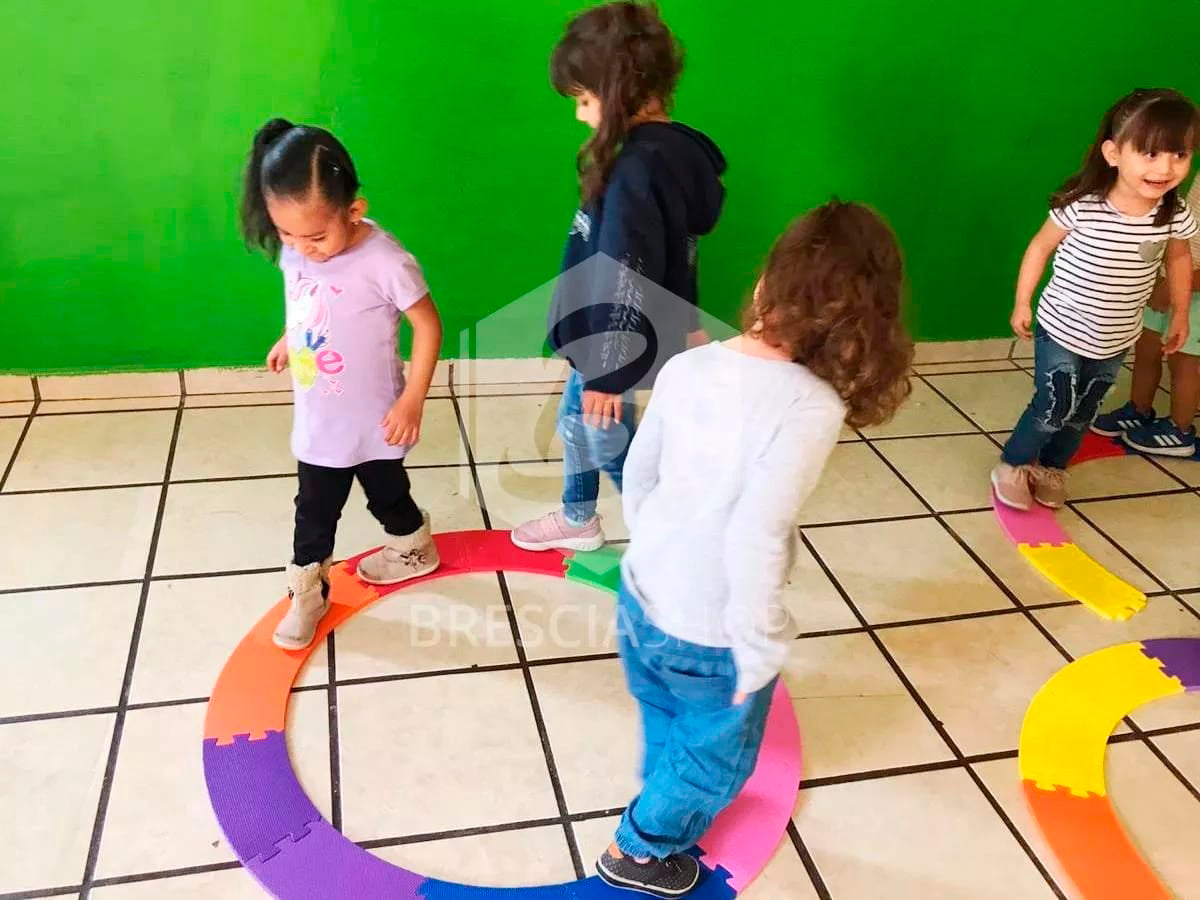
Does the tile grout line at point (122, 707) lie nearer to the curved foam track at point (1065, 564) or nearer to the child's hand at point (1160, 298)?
the curved foam track at point (1065, 564)

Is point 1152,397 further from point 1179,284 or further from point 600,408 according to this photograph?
point 600,408

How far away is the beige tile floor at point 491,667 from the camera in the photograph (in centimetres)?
125

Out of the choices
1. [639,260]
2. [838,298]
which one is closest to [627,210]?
[639,260]

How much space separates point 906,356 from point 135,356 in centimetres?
179

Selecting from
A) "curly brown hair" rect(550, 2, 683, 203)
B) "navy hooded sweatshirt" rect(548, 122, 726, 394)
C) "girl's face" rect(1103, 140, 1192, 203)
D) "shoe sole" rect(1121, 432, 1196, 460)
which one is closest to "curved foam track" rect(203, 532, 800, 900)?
"navy hooded sweatshirt" rect(548, 122, 726, 394)

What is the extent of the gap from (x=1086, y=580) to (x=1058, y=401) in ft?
1.17

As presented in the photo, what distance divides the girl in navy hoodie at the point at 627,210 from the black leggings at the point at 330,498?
32cm

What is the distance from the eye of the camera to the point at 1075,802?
52.9 inches

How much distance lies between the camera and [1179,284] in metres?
1.83

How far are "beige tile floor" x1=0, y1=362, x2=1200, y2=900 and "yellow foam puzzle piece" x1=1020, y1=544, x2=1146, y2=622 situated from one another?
3 cm

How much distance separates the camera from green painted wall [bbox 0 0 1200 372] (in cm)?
191

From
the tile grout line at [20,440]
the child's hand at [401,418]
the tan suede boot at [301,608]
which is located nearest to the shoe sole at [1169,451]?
the child's hand at [401,418]

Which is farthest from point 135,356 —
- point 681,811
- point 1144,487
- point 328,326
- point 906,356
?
point 1144,487

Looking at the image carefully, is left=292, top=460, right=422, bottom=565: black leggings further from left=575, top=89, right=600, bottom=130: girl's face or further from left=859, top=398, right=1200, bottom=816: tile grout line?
left=859, top=398, right=1200, bottom=816: tile grout line
